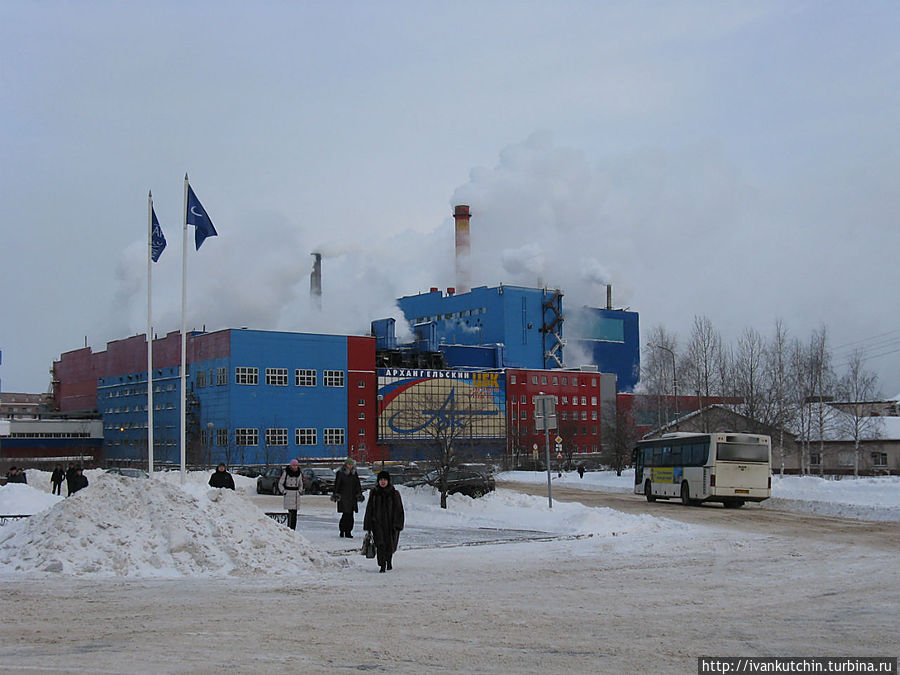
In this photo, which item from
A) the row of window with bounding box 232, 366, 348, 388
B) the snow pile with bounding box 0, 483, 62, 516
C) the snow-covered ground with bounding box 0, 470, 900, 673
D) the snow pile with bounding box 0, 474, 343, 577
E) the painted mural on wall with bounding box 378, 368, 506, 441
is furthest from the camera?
the painted mural on wall with bounding box 378, 368, 506, 441

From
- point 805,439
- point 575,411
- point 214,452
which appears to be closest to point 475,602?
point 805,439

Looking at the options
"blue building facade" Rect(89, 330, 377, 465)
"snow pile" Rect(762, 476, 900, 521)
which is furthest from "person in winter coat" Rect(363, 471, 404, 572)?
"blue building facade" Rect(89, 330, 377, 465)

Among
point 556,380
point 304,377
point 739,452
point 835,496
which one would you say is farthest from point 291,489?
point 556,380

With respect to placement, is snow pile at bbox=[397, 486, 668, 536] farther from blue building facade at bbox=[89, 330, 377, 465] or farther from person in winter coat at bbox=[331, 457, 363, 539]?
blue building facade at bbox=[89, 330, 377, 465]

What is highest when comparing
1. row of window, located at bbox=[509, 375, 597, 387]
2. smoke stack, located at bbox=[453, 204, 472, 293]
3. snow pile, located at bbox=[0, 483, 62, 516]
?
smoke stack, located at bbox=[453, 204, 472, 293]

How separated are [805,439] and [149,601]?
58.6m

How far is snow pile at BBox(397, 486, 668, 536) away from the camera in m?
23.6

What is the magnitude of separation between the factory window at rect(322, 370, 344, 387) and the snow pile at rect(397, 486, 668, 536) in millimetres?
57486

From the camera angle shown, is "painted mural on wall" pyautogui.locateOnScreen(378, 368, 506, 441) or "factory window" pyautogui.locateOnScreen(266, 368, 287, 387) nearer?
"factory window" pyautogui.locateOnScreen(266, 368, 287, 387)

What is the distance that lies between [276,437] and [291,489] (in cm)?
6685

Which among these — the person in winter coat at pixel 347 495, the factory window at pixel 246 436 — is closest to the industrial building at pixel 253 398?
the factory window at pixel 246 436

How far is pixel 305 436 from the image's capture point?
88438 millimetres

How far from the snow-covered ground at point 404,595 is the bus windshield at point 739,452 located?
12667 millimetres

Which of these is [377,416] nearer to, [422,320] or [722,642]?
[422,320]
